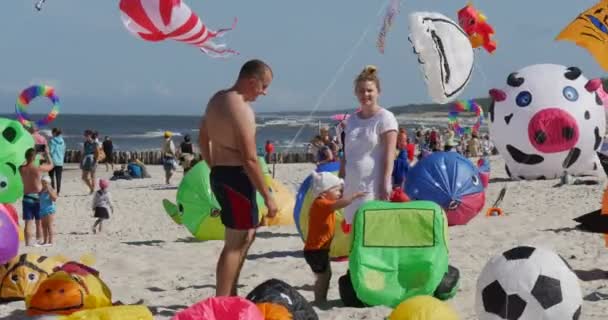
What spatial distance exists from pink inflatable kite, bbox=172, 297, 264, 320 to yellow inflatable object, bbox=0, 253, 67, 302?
246cm

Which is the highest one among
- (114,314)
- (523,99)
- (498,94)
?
(498,94)

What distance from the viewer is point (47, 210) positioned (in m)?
10.3

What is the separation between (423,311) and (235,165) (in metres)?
1.54

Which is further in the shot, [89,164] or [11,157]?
[89,164]

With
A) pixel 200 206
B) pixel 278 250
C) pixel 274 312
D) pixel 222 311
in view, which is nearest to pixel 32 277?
Result: pixel 274 312

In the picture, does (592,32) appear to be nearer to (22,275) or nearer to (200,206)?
(200,206)

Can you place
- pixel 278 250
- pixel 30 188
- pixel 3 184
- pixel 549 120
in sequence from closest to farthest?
1. pixel 278 250
2. pixel 3 184
3. pixel 30 188
4. pixel 549 120

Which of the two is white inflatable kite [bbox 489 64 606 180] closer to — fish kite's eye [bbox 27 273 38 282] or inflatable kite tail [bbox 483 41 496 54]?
inflatable kite tail [bbox 483 41 496 54]

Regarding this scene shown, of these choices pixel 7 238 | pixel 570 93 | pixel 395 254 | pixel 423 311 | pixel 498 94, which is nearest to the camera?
pixel 423 311

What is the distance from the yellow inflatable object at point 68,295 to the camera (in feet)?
17.5

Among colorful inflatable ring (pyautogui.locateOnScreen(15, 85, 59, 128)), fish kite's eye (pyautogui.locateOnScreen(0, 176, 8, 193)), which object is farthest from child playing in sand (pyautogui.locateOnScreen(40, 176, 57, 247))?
colorful inflatable ring (pyautogui.locateOnScreen(15, 85, 59, 128))

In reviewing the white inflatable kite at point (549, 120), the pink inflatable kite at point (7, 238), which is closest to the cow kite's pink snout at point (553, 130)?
the white inflatable kite at point (549, 120)

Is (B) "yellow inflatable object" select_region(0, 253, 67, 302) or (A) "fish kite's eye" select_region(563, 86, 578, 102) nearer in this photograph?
(B) "yellow inflatable object" select_region(0, 253, 67, 302)

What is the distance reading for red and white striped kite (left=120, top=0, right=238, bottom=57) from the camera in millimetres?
6422
